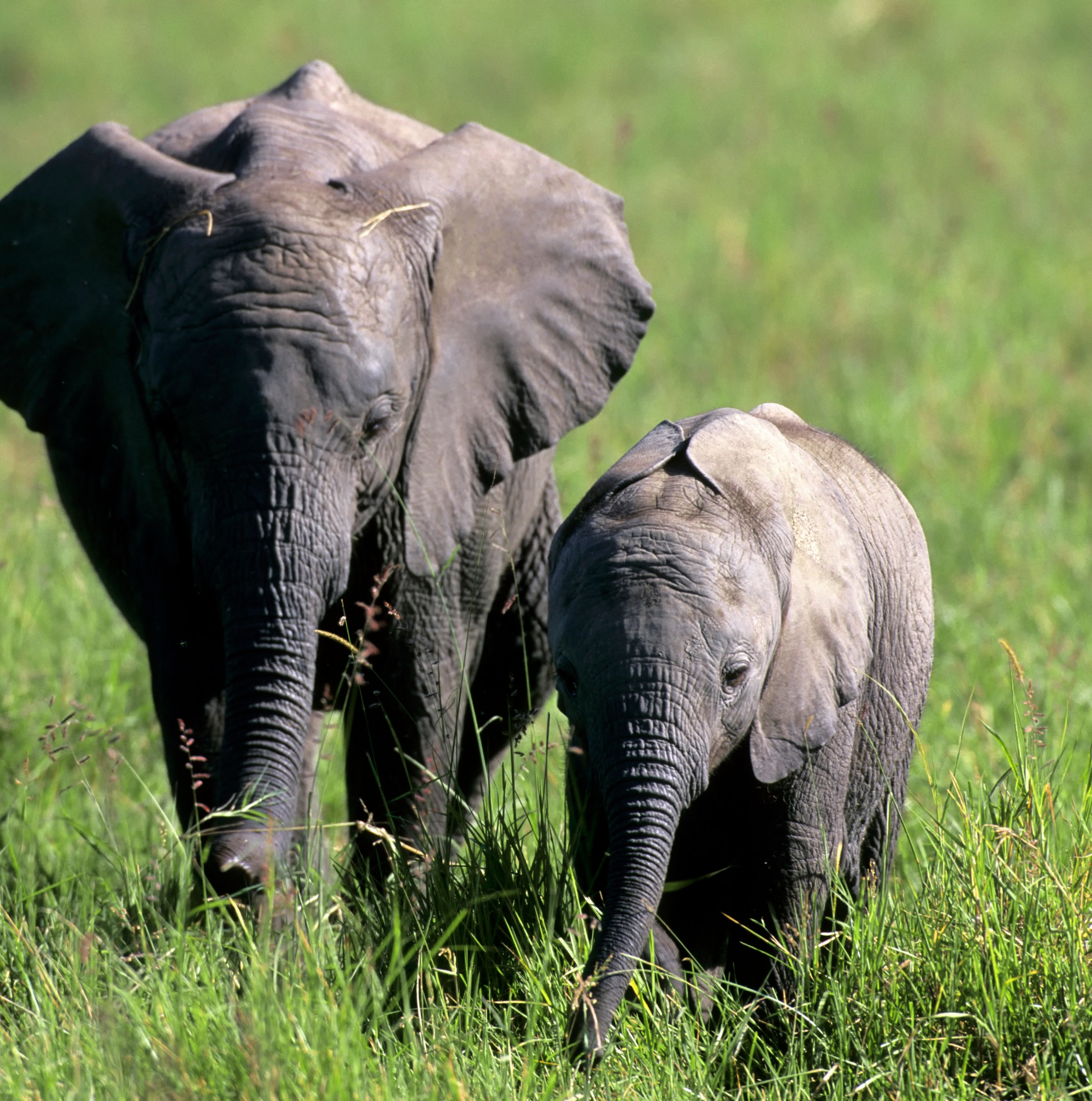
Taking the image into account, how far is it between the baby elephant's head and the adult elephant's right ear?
1551 millimetres

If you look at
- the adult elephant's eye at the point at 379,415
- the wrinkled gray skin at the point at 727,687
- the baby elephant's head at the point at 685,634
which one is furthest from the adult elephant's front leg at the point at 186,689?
the baby elephant's head at the point at 685,634

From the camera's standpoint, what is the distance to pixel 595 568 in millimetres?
3260

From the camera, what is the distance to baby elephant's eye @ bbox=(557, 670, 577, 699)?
10.8ft

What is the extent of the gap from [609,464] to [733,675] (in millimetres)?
5150

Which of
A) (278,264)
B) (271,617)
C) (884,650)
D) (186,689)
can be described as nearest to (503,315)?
(278,264)

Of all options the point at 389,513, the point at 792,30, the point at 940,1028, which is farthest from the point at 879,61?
the point at 940,1028

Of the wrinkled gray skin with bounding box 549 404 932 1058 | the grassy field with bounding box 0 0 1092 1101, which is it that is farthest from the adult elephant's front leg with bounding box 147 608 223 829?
the wrinkled gray skin with bounding box 549 404 932 1058

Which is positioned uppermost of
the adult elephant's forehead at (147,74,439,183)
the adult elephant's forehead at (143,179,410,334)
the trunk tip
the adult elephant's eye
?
the adult elephant's forehead at (147,74,439,183)

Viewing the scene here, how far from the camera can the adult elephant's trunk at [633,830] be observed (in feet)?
9.86

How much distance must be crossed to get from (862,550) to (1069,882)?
2.67 feet

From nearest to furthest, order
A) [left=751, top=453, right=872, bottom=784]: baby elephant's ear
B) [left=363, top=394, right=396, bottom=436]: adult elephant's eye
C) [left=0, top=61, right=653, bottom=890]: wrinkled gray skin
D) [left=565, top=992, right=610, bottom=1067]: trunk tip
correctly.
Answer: [left=565, top=992, right=610, bottom=1067]: trunk tip
[left=751, top=453, right=872, bottom=784]: baby elephant's ear
[left=0, top=61, right=653, bottom=890]: wrinkled gray skin
[left=363, top=394, right=396, bottom=436]: adult elephant's eye

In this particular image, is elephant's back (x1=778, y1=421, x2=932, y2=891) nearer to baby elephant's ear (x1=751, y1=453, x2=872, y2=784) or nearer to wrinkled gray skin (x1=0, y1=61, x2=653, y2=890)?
baby elephant's ear (x1=751, y1=453, x2=872, y2=784)

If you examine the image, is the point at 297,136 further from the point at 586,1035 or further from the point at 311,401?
the point at 586,1035

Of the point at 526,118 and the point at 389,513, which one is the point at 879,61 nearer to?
the point at 526,118
